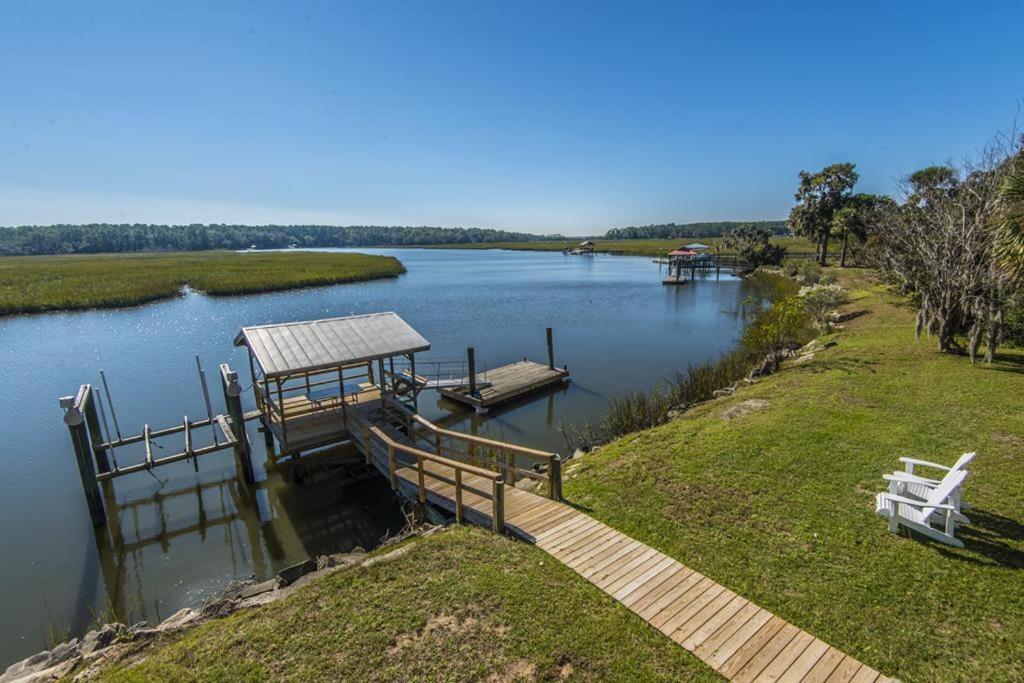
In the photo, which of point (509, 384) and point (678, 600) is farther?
point (509, 384)

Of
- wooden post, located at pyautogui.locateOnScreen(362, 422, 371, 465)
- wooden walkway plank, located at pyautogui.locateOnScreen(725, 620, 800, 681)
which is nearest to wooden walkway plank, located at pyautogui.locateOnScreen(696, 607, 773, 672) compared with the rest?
wooden walkway plank, located at pyautogui.locateOnScreen(725, 620, 800, 681)

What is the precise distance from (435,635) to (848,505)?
639 centimetres

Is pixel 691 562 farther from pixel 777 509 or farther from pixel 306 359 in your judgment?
pixel 306 359

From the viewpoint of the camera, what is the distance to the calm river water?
29.1 feet

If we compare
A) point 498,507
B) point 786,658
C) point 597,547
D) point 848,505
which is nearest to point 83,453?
point 498,507

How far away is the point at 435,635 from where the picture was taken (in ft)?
16.0

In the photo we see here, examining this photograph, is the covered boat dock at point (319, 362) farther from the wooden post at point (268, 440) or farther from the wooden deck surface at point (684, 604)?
the wooden deck surface at point (684, 604)

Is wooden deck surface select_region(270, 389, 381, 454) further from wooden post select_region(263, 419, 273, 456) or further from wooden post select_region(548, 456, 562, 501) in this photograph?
wooden post select_region(548, 456, 562, 501)

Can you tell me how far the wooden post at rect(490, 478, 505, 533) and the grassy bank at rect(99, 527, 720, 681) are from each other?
0.86m

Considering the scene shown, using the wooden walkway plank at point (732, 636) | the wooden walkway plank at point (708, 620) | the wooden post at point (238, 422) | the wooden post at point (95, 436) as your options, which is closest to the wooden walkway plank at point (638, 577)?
the wooden walkway plank at point (708, 620)

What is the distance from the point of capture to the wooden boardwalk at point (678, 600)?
4477mm

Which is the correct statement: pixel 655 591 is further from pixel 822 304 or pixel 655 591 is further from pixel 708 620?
pixel 822 304

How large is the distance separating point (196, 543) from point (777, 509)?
1130cm

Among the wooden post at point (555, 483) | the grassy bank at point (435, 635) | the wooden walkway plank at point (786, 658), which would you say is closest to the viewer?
the wooden walkway plank at point (786, 658)
